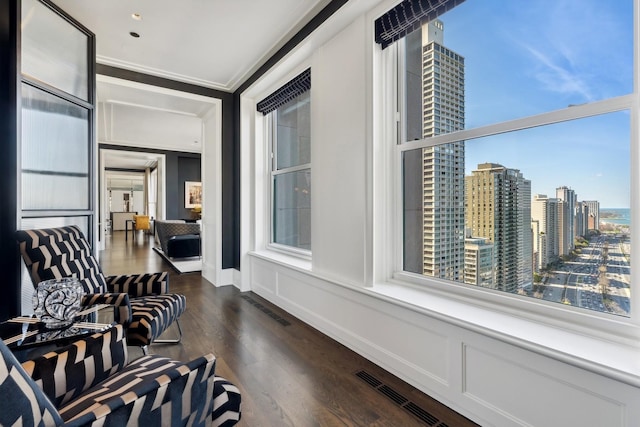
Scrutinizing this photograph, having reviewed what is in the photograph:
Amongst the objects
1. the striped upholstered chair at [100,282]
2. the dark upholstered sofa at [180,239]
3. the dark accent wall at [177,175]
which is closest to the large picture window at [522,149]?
the striped upholstered chair at [100,282]

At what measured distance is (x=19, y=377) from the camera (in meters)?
0.72

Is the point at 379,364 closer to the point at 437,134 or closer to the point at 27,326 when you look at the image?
the point at 437,134

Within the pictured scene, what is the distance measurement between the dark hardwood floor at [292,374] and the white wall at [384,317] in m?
0.14

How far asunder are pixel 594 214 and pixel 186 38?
3535mm

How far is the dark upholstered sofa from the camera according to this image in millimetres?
6366

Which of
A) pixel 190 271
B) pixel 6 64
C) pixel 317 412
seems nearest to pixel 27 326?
pixel 317 412

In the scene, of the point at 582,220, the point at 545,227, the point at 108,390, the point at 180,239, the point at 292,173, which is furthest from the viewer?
the point at 180,239

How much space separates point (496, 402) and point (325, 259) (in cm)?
155

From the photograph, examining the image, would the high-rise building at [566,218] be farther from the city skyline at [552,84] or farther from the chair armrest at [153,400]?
the chair armrest at [153,400]

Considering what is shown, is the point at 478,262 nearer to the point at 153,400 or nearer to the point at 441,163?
the point at 441,163

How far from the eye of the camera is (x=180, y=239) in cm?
634

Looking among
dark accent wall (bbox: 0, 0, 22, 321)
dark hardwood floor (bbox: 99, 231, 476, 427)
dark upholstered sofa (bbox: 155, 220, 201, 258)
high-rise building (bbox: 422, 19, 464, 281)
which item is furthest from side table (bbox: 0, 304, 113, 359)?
dark upholstered sofa (bbox: 155, 220, 201, 258)

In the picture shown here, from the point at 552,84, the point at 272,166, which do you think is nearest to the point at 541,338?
the point at 552,84

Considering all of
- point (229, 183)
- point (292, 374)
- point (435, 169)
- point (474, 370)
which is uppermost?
point (229, 183)
